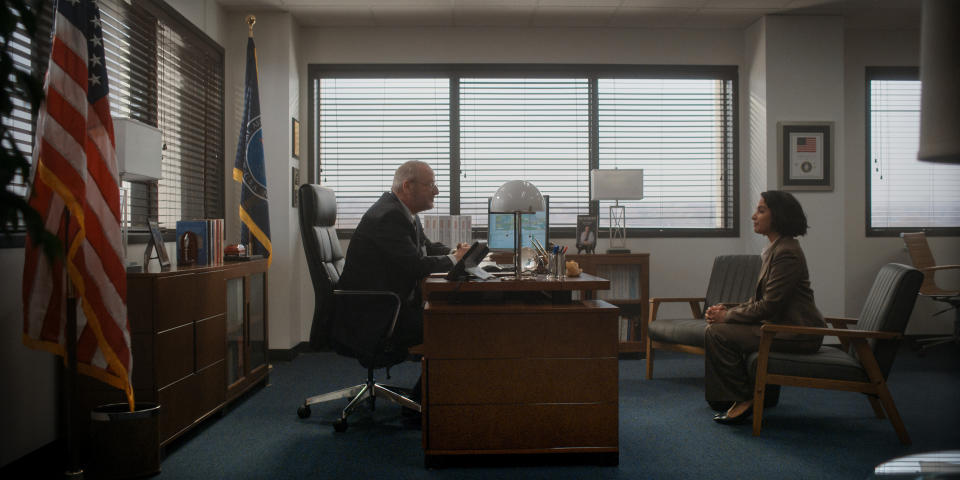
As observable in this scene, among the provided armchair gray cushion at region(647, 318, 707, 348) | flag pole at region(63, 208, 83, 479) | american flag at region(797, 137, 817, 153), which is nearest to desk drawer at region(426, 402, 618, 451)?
flag pole at region(63, 208, 83, 479)

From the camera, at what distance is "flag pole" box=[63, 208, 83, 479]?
2.25 meters

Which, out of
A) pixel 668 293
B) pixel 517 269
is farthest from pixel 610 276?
pixel 517 269

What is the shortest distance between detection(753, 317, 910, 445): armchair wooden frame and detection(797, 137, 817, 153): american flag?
2540mm

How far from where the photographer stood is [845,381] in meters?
A: 2.94

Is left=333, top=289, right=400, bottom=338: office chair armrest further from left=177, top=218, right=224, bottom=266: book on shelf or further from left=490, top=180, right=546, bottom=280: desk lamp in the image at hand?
left=177, top=218, right=224, bottom=266: book on shelf

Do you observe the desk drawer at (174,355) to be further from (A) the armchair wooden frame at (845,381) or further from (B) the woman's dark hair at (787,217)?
(B) the woman's dark hair at (787,217)

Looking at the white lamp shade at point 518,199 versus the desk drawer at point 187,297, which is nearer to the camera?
the desk drawer at point 187,297

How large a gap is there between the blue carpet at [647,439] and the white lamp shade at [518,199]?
1.09m

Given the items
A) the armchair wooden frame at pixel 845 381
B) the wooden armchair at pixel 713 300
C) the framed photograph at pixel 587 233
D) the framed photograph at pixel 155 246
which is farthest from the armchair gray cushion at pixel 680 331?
the framed photograph at pixel 155 246

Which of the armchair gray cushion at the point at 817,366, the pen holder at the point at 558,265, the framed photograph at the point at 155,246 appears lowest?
the armchair gray cushion at the point at 817,366

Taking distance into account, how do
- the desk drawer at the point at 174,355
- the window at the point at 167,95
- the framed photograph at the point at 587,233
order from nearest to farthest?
the desk drawer at the point at 174,355 → the window at the point at 167,95 → the framed photograph at the point at 587,233

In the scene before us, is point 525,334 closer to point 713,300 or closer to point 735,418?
point 735,418

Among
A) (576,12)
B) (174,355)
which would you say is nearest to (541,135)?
(576,12)

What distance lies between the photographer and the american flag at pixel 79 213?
7.16ft
